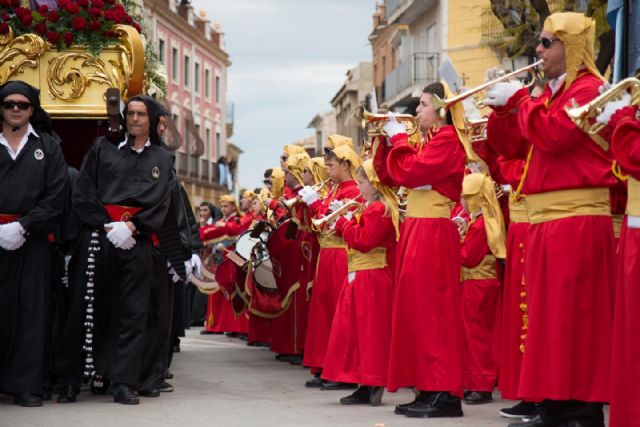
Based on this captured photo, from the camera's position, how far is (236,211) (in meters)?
21.0

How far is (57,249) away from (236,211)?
33.6ft

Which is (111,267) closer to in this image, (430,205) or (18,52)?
(18,52)

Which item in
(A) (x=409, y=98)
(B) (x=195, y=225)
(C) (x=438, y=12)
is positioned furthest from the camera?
(A) (x=409, y=98)

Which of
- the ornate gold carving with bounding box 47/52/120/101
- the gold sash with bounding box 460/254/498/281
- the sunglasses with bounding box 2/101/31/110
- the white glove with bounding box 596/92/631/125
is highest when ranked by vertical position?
the ornate gold carving with bounding box 47/52/120/101

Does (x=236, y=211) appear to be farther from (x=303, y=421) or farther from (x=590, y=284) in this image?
(x=590, y=284)

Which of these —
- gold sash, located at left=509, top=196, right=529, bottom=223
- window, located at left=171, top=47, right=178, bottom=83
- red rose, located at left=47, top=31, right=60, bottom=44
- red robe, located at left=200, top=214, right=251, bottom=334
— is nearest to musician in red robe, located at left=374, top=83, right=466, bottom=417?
gold sash, located at left=509, top=196, right=529, bottom=223

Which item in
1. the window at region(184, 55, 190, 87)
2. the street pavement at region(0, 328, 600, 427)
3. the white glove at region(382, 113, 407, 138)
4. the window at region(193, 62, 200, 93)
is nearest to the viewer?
the street pavement at region(0, 328, 600, 427)

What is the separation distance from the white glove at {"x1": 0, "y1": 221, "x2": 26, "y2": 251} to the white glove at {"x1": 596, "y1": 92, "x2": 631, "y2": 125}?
A: 4.87 meters

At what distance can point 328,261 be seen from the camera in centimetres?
1202

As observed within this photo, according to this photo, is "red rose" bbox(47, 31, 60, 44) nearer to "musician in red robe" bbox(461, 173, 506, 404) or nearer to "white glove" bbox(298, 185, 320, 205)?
"white glove" bbox(298, 185, 320, 205)

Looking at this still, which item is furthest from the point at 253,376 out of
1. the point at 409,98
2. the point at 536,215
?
the point at 409,98

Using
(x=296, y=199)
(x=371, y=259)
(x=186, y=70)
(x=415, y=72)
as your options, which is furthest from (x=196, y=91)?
(x=371, y=259)

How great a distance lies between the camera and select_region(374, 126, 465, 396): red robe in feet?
30.3

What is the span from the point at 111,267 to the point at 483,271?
3189mm
